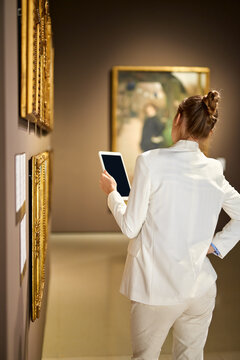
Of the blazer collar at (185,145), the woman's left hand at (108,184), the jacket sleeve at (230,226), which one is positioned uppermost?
the blazer collar at (185,145)

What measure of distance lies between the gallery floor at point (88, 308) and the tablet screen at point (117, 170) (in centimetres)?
165

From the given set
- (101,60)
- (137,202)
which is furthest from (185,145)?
(101,60)

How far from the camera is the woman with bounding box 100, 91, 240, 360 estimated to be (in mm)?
2102

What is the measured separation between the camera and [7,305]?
4.85 ft

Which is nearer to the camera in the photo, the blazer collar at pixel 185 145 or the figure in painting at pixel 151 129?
the blazer collar at pixel 185 145

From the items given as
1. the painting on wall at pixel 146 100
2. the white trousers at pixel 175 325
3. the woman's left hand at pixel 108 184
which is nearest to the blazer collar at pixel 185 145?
the woman's left hand at pixel 108 184

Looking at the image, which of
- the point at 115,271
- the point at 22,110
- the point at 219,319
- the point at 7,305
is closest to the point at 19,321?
the point at 7,305

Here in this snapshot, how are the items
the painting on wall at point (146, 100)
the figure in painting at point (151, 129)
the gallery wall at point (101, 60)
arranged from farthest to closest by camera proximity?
the figure in painting at point (151, 129)
the painting on wall at point (146, 100)
the gallery wall at point (101, 60)

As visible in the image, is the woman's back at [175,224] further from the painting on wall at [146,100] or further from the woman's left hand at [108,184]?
the painting on wall at [146,100]

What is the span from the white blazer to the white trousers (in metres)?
0.06

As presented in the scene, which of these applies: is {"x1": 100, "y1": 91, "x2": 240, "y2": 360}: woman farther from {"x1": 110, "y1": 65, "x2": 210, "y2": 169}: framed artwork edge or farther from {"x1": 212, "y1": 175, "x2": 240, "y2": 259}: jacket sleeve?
{"x1": 110, "y1": 65, "x2": 210, "y2": 169}: framed artwork edge

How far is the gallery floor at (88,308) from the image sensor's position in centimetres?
383

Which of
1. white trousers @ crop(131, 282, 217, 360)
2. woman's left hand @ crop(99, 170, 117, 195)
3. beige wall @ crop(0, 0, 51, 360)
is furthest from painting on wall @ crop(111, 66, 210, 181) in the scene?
beige wall @ crop(0, 0, 51, 360)

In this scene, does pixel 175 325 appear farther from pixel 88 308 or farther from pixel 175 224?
pixel 88 308
